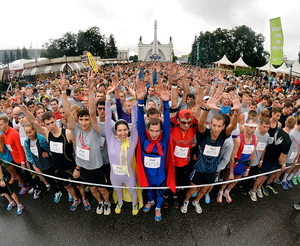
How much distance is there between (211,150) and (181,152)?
0.49 m

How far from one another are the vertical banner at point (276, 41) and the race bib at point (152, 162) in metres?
11.5

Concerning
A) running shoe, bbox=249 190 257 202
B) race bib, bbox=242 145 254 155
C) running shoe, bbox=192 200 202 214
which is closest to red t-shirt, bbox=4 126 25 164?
running shoe, bbox=192 200 202 214

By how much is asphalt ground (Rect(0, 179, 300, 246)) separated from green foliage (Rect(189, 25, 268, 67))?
51484mm

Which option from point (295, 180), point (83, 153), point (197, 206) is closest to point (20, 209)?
point (83, 153)

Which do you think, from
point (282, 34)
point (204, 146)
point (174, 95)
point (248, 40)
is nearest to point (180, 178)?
point (204, 146)

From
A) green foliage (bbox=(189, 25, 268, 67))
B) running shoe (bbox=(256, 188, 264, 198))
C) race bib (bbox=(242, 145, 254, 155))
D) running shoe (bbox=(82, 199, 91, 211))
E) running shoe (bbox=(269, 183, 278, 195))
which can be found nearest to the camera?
race bib (bbox=(242, 145, 254, 155))

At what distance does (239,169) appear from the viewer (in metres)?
3.46

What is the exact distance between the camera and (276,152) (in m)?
3.55

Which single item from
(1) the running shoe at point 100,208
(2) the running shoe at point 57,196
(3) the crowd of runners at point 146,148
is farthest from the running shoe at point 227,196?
(2) the running shoe at point 57,196

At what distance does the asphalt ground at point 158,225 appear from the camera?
2918 mm

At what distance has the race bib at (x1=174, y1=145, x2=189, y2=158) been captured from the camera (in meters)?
3.07

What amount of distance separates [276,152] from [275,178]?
902 mm

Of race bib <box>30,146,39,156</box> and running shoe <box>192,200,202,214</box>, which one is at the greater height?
race bib <box>30,146,39,156</box>

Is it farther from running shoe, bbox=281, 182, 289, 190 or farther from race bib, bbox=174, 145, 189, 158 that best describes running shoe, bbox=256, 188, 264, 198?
race bib, bbox=174, 145, 189, 158
